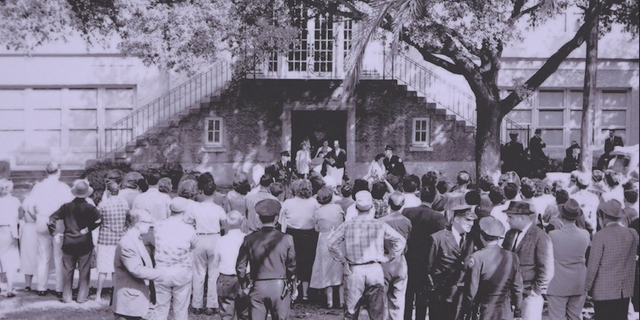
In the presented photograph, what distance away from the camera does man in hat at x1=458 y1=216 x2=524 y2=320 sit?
21.8ft

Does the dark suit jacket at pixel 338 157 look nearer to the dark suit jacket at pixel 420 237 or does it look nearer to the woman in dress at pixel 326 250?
the woman in dress at pixel 326 250

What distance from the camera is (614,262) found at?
6.59 metres

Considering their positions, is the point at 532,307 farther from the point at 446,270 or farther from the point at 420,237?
the point at 420,237

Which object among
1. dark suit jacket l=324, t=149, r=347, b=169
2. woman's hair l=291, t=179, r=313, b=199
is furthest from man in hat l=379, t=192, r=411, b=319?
dark suit jacket l=324, t=149, r=347, b=169

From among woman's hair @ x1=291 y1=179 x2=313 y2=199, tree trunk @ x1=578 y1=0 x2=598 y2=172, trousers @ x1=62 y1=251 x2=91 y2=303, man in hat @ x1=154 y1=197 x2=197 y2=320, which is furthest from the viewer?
tree trunk @ x1=578 y1=0 x2=598 y2=172

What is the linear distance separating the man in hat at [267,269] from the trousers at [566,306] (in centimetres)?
284

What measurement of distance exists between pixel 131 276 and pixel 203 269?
2.13m

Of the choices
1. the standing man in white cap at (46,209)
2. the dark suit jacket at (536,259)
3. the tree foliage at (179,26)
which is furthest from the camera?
the tree foliage at (179,26)

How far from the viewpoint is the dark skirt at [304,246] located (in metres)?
9.51

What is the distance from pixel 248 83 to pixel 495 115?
313 inches

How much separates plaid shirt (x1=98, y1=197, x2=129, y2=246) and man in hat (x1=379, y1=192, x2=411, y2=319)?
358cm

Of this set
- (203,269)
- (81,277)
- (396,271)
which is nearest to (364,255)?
(396,271)

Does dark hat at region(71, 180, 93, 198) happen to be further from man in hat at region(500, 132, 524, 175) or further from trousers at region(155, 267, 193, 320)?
man in hat at region(500, 132, 524, 175)

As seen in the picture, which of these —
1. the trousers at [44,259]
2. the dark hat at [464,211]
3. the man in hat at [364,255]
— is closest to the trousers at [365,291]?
the man in hat at [364,255]
